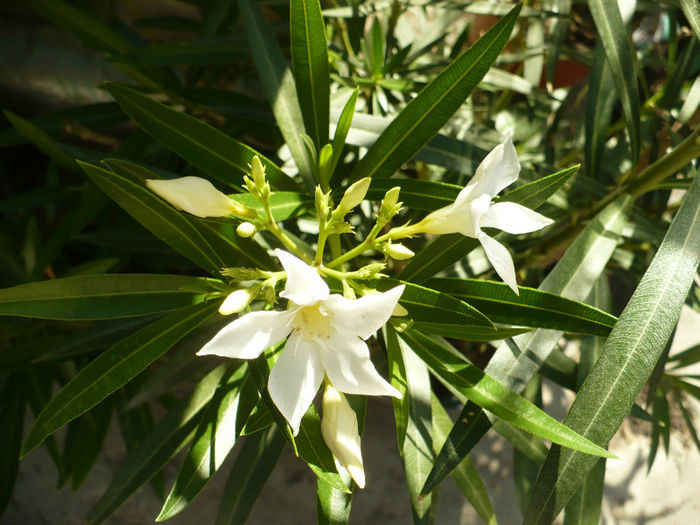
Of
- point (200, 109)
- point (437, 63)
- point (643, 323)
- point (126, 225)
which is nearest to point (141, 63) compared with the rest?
point (200, 109)

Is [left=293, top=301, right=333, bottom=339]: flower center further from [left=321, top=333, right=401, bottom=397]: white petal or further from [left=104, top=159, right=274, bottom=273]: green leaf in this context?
[left=104, top=159, right=274, bottom=273]: green leaf

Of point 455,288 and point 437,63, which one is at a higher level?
point 437,63

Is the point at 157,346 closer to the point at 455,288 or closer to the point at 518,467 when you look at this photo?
the point at 455,288

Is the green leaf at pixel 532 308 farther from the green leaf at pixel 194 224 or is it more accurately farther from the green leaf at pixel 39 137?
the green leaf at pixel 39 137

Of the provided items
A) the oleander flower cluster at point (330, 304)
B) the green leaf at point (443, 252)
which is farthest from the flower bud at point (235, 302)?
the green leaf at point (443, 252)

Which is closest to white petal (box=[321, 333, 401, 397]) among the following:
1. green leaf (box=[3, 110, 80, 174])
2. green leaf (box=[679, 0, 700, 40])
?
green leaf (box=[679, 0, 700, 40])

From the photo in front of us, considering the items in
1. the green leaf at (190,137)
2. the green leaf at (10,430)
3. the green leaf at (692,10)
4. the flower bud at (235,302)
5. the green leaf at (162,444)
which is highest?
the green leaf at (692,10)
